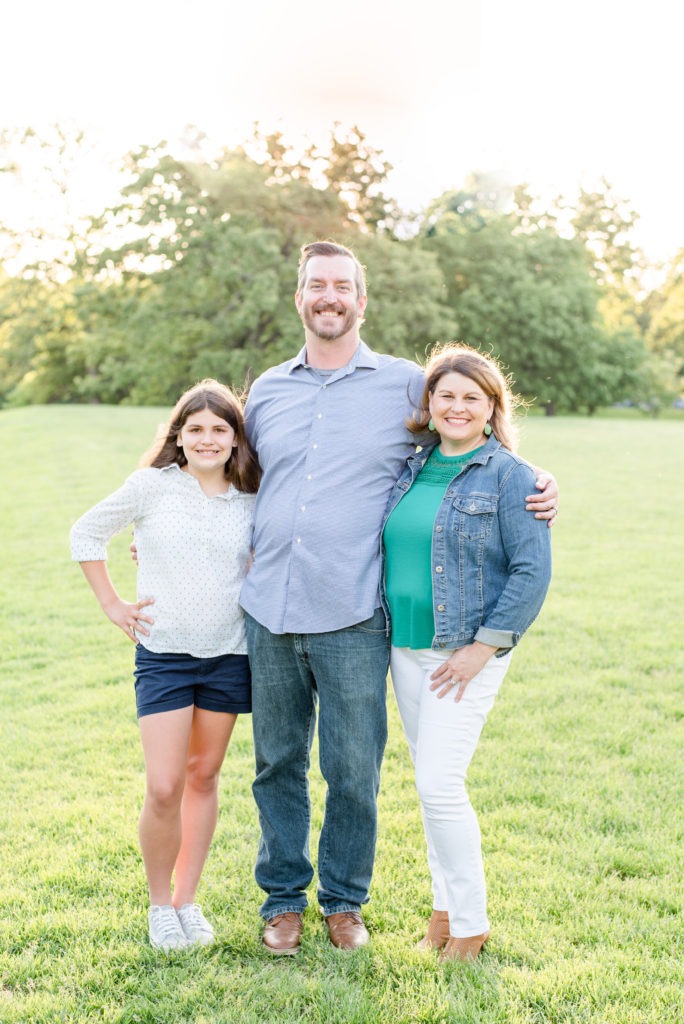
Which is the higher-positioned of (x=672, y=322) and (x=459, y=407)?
(x=672, y=322)

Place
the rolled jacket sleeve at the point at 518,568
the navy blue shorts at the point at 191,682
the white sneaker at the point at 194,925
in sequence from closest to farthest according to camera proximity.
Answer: the rolled jacket sleeve at the point at 518,568, the navy blue shorts at the point at 191,682, the white sneaker at the point at 194,925

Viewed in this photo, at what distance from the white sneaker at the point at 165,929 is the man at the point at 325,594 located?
292mm

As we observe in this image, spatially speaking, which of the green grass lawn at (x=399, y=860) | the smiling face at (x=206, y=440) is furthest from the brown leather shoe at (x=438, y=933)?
the smiling face at (x=206, y=440)

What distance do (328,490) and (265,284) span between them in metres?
30.5

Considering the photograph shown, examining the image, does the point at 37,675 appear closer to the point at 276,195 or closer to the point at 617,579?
the point at 617,579

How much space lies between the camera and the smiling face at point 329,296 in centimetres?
318

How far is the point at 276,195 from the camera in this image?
3509 cm

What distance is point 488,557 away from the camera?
2949 millimetres

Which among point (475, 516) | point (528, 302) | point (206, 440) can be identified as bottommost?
point (475, 516)

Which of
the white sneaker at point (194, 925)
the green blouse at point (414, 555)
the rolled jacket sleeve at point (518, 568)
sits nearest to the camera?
the rolled jacket sleeve at point (518, 568)

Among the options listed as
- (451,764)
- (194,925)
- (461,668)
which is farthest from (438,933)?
(461,668)

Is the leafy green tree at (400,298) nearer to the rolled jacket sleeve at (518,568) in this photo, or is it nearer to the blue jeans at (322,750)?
the blue jeans at (322,750)

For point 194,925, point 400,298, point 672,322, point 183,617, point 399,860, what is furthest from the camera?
point 672,322

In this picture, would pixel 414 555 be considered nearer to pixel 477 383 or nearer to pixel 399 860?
pixel 477 383
